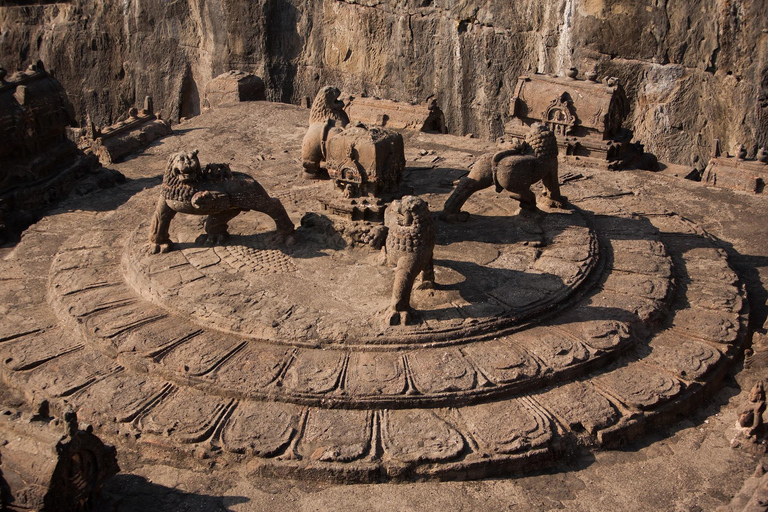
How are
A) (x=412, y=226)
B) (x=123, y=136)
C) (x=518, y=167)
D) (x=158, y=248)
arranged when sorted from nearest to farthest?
(x=412, y=226) → (x=158, y=248) → (x=518, y=167) → (x=123, y=136)

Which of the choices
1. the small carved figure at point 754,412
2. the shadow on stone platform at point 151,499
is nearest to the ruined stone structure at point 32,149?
the shadow on stone platform at point 151,499

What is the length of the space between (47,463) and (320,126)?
6.50m

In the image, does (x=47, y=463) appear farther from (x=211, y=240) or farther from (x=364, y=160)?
(x=364, y=160)

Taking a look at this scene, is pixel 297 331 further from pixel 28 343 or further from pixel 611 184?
pixel 611 184

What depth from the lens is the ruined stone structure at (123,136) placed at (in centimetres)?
1462

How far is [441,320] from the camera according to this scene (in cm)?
773

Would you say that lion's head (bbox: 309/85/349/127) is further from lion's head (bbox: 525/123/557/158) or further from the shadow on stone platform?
the shadow on stone platform

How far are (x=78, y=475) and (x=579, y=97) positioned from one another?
11108mm

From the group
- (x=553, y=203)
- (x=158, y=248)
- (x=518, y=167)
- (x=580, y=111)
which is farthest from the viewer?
(x=580, y=111)

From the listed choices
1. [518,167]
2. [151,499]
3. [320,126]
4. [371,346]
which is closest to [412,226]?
[371,346]

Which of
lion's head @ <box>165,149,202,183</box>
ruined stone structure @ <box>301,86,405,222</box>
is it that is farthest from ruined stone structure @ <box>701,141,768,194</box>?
lion's head @ <box>165,149,202,183</box>

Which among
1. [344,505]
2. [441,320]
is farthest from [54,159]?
[344,505]

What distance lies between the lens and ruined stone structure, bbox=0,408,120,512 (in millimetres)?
5375

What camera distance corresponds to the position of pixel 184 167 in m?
8.61
